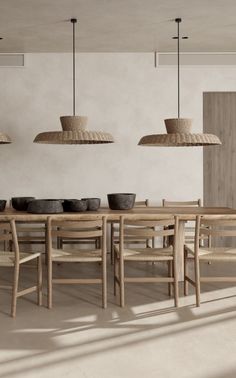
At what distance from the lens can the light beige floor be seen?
2.71 m

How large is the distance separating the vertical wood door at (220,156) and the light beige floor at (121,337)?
240 centimetres

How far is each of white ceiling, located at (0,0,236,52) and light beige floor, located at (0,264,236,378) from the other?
8.35 feet

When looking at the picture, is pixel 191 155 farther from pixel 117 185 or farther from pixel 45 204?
pixel 45 204

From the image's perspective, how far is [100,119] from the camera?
6453mm

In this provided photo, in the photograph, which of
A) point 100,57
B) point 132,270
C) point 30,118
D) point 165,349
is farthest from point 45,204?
point 100,57

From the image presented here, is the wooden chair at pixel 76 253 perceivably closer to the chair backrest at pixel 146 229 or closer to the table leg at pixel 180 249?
the chair backrest at pixel 146 229

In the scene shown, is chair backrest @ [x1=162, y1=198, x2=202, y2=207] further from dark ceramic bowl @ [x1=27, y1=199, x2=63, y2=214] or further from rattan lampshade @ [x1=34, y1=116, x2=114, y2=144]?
dark ceramic bowl @ [x1=27, y1=199, x2=63, y2=214]

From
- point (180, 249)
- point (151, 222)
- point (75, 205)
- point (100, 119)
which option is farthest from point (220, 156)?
point (151, 222)

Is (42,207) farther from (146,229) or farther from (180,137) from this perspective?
(180,137)

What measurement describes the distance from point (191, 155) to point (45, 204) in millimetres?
2669

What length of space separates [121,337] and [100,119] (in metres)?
3.73

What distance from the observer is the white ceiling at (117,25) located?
4.50 metres

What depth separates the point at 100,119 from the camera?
6453mm

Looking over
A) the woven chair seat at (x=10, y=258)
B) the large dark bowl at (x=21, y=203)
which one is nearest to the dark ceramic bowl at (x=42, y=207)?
the large dark bowl at (x=21, y=203)
